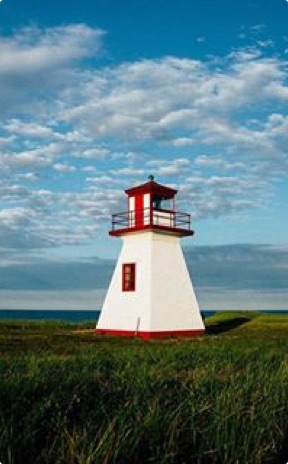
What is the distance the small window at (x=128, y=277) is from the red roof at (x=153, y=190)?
9.65 feet

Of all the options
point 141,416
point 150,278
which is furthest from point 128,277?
point 141,416

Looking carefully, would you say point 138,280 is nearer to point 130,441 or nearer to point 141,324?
point 141,324

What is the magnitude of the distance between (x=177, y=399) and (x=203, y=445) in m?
1.33

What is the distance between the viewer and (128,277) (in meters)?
24.5

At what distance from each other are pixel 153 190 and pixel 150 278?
3.56 m

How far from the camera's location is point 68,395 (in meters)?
7.31

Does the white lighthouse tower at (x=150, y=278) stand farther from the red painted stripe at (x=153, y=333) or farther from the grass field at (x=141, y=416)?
the grass field at (x=141, y=416)

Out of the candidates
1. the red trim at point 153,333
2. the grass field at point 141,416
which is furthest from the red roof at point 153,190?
the grass field at point 141,416

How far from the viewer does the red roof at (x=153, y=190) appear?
80.1 feet

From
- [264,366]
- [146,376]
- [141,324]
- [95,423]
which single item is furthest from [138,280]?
[95,423]

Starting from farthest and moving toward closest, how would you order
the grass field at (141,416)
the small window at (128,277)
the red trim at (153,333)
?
the small window at (128,277)
the red trim at (153,333)
the grass field at (141,416)

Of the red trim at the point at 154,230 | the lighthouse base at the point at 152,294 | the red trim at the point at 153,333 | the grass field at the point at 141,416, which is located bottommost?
the grass field at the point at 141,416

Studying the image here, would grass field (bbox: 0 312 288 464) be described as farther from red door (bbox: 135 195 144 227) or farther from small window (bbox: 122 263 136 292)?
red door (bbox: 135 195 144 227)

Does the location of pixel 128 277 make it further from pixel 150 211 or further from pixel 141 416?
pixel 141 416
